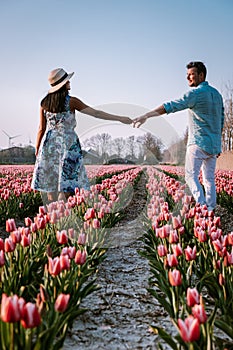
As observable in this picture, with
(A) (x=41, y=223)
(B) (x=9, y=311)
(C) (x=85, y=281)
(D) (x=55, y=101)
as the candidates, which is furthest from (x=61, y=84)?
(B) (x=9, y=311)

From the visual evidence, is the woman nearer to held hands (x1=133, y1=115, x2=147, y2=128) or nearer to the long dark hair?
the long dark hair

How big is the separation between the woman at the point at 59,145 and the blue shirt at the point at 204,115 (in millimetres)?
730

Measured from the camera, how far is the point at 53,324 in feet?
4.61

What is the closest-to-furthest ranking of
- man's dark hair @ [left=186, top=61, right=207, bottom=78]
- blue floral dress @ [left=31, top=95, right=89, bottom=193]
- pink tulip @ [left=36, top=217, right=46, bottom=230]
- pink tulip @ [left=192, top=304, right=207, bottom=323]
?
pink tulip @ [left=192, top=304, right=207, bottom=323] < pink tulip @ [left=36, top=217, right=46, bottom=230] < blue floral dress @ [left=31, top=95, right=89, bottom=193] < man's dark hair @ [left=186, top=61, right=207, bottom=78]

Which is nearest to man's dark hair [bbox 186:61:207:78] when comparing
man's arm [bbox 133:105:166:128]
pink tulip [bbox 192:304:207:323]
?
man's arm [bbox 133:105:166:128]

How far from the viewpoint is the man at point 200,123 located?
406 centimetres

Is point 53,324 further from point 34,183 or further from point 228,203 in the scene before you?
point 228,203

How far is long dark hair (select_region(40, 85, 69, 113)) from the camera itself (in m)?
3.99

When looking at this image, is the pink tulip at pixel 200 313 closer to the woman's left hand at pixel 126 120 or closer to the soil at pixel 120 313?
the soil at pixel 120 313

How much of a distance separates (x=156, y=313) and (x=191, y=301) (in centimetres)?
73

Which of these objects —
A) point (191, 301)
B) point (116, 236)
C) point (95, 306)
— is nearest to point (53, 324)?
point (191, 301)

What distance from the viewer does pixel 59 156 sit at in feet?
14.0

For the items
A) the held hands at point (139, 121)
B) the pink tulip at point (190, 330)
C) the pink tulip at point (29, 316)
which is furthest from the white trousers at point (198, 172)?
the pink tulip at point (29, 316)

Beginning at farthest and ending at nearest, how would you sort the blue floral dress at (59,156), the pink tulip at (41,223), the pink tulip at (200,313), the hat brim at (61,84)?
1. the blue floral dress at (59,156)
2. the hat brim at (61,84)
3. the pink tulip at (41,223)
4. the pink tulip at (200,313)
